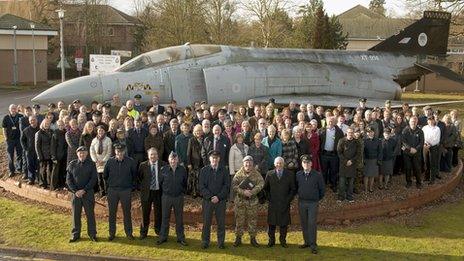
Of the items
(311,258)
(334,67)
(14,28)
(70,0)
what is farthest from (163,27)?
(311,258)

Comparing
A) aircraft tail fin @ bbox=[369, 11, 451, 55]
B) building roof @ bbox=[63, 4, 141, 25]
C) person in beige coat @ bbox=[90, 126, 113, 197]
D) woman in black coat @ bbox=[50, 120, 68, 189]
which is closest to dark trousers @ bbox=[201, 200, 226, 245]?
person in beige coat @ bbox=[90, 126, 113, 197]

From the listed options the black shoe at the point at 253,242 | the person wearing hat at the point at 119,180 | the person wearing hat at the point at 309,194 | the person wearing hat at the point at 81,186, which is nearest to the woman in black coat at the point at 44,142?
the person wearing hat at the point at 81,186

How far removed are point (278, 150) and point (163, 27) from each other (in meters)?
32.1

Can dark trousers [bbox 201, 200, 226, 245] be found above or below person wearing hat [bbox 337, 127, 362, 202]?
below

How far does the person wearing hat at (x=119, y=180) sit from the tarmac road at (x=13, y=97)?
61.5ft

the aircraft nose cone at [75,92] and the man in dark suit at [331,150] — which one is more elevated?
the aircraft nose cone at [75,92]

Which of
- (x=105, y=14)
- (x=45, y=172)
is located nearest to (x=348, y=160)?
(x=45, y=172)

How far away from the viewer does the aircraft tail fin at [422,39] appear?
22.4 m

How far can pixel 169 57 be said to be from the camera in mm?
17375

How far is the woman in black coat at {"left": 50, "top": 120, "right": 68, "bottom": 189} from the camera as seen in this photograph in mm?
10484

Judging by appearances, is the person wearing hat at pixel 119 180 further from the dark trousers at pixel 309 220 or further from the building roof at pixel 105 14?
the building roof at pixel 105 14

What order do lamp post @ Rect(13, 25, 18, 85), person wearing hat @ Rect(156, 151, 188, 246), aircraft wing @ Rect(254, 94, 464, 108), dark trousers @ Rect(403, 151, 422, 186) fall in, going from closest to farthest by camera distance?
1. person wearing hat @ Rect(156, 151, 188, 246)
2. dark trousers @ Rect(403, 151, 422, 186)
3. aircraft wing @ Rect(254, 94, 464, 108)
4. lamp post @ Rect(13, 25, 18, 85)

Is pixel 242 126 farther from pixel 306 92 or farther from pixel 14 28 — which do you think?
pixel 14 28

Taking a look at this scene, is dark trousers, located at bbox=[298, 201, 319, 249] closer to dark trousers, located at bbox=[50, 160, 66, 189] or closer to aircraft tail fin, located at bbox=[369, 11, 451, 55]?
dark trousers, located at bbox=[50, 160, 66, 189]
